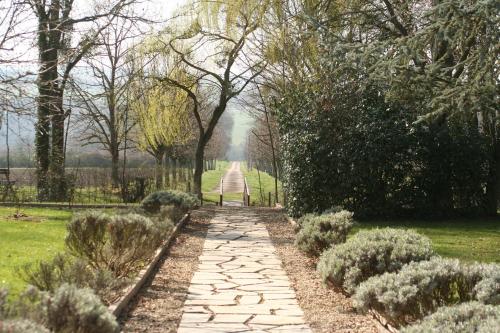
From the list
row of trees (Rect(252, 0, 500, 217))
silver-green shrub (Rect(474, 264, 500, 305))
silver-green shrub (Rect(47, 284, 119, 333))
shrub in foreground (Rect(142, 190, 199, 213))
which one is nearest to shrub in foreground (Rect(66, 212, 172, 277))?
silver-green shrub (Rect(47, 284, 119, 333))

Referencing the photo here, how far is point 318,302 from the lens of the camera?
24.5 ft

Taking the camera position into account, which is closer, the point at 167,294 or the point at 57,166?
the point at 167,294

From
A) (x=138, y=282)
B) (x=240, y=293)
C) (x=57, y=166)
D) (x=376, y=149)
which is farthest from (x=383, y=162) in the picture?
(x=57, y=166)

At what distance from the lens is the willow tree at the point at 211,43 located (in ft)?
66.7

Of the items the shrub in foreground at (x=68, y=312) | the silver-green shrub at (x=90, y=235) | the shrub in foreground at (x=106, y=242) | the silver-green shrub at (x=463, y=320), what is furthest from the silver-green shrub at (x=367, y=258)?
the shrub in foreground at (x=68, y=312)

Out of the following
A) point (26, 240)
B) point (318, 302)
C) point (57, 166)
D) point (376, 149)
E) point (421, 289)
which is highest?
point (376, 149)

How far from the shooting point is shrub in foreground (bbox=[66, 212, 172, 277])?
315 inches

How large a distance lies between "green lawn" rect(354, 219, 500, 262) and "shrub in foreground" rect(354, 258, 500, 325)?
4698 mm

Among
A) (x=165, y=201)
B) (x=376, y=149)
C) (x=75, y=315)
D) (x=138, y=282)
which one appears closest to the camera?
(x=75, y=315)

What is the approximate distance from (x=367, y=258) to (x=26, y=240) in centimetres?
714

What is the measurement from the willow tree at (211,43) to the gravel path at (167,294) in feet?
31.6

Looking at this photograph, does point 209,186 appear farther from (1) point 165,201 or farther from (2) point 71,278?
(2) point 71,278

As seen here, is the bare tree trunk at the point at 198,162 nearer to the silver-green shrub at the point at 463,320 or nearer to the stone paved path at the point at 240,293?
the stone paved path at the point at 240,293

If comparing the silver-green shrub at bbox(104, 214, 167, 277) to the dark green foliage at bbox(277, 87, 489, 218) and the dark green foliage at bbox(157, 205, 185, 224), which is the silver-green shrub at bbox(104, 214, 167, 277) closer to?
the dark green foliage at bbox(157, 205, 185, 224)
